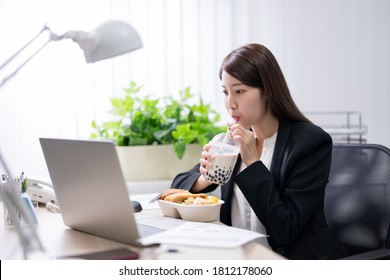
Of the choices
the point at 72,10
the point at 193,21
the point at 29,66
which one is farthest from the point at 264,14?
the point at 29,66

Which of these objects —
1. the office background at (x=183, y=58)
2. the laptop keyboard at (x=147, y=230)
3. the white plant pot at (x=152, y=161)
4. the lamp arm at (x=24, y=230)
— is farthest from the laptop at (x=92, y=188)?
the office background at (x=183, y=58)

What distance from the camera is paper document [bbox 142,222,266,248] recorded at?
3.37 ft

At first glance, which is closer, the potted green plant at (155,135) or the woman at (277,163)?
the woman at (277,163)

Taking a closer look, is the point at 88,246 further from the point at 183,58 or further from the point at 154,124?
the point at 183,58

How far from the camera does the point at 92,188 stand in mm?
1126

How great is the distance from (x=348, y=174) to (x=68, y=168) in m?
0.80

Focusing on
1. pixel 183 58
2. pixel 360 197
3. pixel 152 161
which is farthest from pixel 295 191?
pixel 183 58

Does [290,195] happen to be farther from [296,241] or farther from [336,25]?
[336,25]

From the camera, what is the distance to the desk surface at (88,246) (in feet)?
3.29

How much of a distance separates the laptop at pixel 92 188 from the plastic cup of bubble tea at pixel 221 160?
22 centimetres

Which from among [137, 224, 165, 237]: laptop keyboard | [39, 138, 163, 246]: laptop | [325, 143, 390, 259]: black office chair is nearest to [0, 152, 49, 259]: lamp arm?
[39, 138, 163, 246]: laptop

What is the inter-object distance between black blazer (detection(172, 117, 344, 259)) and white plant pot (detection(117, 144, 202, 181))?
0.90 meters

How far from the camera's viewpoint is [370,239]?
146 cm

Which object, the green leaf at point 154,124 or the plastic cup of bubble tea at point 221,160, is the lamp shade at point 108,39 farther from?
the green leaf at point 154,124
